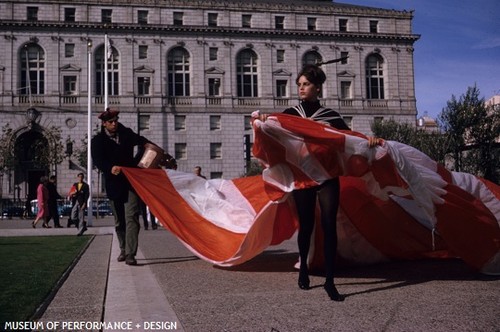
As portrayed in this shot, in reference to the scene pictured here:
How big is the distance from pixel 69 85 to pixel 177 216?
156ft

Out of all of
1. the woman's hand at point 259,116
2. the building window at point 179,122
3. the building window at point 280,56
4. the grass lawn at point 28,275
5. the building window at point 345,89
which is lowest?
the grass lawn at point 28,275

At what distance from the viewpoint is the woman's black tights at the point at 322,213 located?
205 inches

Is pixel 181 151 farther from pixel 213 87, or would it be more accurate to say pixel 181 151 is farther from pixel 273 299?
pixel 273 299

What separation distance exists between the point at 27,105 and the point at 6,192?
8203mm

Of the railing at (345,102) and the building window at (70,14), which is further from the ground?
the building window at (70,14)

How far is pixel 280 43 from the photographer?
55.7m

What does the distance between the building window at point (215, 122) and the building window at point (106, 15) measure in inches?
533

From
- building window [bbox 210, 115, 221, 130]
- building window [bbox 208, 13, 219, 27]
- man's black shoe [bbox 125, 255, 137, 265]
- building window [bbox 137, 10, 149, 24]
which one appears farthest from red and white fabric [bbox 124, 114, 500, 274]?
building window [bbox 208, 13, 219, 27]

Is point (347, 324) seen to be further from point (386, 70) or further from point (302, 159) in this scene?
point (386, 70)

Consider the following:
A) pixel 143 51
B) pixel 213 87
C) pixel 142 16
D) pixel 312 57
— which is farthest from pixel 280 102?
pixel 142 16

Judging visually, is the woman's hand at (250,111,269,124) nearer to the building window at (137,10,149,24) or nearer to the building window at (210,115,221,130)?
the building window at (210,115,221,130)

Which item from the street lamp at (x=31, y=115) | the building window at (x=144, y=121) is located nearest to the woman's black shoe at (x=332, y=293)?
the building window at (x=144, y=121)

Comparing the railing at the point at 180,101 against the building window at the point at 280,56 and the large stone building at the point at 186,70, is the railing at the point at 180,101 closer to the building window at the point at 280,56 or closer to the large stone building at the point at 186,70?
the large stone building at the point at 186,70

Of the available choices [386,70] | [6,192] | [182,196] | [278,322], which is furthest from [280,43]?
[278,322]
